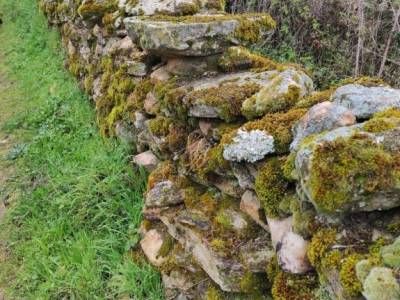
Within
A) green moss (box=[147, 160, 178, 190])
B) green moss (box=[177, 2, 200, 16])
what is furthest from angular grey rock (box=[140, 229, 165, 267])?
green moss (box=[177, 2, 200, 16])

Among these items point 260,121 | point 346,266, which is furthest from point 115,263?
point 346,266

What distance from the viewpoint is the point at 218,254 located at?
263cm

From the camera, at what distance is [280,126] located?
2412mm

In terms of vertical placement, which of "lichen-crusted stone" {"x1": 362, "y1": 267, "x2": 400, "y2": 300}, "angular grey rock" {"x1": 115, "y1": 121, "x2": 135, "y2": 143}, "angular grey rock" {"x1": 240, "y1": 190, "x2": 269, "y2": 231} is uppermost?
"lichen-crusted stone" {"x1": 362, "y1": 267, "x2": 400, "y2": 300}

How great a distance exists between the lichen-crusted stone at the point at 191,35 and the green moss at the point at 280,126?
3.70ft

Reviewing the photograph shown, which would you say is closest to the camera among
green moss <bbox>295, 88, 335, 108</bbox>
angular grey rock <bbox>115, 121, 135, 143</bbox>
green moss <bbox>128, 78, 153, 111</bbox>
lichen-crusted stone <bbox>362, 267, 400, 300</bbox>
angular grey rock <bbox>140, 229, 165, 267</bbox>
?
lichen-crusted stone <bbox>362, 267, 400, 300</bbox>

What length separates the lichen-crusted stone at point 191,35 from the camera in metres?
3.41

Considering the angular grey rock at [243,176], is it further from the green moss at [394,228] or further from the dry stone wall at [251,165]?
the green moss at [394,228]

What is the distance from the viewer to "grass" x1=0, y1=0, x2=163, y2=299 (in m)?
3.46

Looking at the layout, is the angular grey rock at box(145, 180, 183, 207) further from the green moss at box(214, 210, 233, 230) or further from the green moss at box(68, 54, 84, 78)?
the green moss at box(68, 54, 84, 78)

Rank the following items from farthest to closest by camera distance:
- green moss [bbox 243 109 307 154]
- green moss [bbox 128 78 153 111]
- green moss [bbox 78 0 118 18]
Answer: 1. green moss [bbox 78 0 118 18]
2. green moss [bbox 128 78 153 111]
3. green moss [bbox 243 109 307 154]

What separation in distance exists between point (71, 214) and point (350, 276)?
2885 mm

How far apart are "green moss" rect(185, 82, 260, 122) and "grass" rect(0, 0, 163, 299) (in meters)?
1.27

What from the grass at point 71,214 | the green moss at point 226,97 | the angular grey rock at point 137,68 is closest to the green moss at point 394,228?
the green moss at point 226,97
